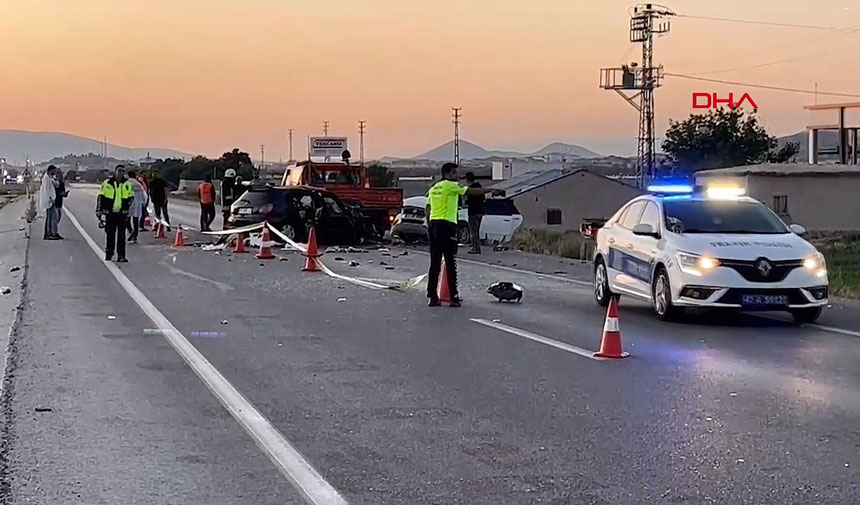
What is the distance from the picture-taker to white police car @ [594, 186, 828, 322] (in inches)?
527

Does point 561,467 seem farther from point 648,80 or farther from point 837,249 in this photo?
point 648,80

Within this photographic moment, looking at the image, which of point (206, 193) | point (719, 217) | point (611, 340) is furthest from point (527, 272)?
point (206, 193)

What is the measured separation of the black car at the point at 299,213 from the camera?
1115 inches

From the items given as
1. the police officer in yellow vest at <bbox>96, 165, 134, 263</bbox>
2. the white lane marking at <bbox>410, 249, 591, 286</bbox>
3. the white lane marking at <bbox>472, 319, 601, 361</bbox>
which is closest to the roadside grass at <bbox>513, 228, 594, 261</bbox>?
the white lane marking at <bbox>410, 249, 591, 286</bbox>

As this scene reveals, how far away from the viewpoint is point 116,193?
22.4 meters

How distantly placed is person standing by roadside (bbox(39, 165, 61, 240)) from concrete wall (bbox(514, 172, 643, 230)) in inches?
1637

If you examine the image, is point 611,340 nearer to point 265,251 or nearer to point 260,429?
point 260,429

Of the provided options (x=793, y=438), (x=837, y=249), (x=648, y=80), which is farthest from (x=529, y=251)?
(x=648, y=80)

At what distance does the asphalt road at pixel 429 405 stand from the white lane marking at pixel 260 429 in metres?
0.05

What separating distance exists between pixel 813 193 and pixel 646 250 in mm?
43224

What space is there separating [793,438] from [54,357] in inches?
260

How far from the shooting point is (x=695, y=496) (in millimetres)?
6426

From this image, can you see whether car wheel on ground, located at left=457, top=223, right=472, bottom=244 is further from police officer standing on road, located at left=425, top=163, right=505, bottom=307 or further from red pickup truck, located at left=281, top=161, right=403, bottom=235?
police officer standing on road, located at left=425, top=163, right=505, bottom=307

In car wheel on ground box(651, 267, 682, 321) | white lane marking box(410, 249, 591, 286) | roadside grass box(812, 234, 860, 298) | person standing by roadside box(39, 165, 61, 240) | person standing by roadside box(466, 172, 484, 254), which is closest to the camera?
car wheel on ground box(651, 267, 682, 321)
